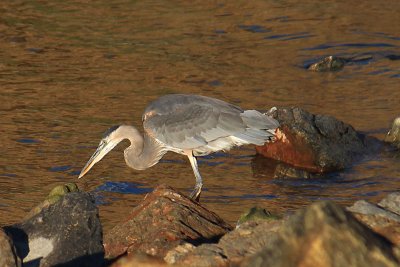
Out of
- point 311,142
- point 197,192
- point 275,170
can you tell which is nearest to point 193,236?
point 197,192

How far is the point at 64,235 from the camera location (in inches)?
287

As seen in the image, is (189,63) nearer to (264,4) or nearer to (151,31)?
(151,31)

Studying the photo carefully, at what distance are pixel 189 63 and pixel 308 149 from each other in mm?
4284

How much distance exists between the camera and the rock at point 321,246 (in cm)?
483

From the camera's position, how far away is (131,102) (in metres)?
13.2

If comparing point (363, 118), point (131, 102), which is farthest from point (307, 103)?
point (131, 102)

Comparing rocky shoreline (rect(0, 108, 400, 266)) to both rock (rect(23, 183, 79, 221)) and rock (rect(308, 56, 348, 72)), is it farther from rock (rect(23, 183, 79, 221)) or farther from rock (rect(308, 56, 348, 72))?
rock (rect(308, 56, 348, 72))

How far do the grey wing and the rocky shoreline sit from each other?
163 cm

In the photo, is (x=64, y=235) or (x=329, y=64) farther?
(x=329, y=64)

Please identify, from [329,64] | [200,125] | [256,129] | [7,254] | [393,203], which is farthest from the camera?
[329,64]

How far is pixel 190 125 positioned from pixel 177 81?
13.6 feet

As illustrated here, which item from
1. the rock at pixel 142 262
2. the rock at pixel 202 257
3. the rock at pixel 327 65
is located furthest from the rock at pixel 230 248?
the rock at pixel 327 65

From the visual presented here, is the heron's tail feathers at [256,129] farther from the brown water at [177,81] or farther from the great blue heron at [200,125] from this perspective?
the brown water at [177,81]

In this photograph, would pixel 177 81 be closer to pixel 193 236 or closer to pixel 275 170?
pixel 275 170
